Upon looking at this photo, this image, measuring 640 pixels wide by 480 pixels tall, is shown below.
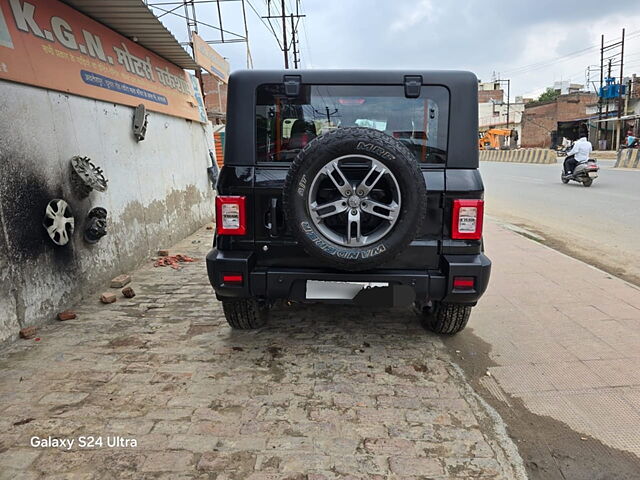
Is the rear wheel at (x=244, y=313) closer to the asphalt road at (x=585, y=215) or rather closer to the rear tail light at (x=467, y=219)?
the rear tail light at (x=467, y=219)

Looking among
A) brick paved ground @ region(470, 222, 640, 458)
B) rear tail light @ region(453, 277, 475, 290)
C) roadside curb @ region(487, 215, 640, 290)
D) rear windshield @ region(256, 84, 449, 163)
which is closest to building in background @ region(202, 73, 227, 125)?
roadside curb @ region(487, 215, 640, 290)

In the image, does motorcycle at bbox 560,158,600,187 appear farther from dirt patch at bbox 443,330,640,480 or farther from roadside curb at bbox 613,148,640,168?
dirt patch at bbox 443,330,640,480

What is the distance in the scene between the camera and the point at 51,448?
238cm

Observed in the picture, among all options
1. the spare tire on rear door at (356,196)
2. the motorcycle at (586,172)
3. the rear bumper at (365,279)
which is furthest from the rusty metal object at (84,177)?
the motorcycle at (586,172)

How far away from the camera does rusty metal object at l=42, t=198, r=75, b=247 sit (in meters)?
4.09

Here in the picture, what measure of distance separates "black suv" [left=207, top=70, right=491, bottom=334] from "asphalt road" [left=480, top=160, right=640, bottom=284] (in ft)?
11.6

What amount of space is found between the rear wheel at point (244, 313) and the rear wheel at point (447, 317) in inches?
55.2

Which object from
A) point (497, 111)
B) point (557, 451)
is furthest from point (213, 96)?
point (497, 111)

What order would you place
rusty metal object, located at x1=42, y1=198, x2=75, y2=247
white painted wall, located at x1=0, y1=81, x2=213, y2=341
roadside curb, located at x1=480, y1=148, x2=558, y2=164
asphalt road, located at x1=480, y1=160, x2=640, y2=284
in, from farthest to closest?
roadside curb, located at x1=480, y1=148, x2=558, y2=164 → asphalt road, located at x1=480, y1=160, x2=640, y2=284 → rusty metal object, located at x1=42, y1=198, x2=75, y2=247 → white painted wall, located at x1=0, y1=81, x2=213, y2=341

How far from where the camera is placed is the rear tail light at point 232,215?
317 cm

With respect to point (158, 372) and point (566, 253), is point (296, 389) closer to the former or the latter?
point (158, 372)

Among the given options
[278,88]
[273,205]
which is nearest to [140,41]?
[278,88]

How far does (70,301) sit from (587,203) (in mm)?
10688

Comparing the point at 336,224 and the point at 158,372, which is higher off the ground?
the point at 336,224
